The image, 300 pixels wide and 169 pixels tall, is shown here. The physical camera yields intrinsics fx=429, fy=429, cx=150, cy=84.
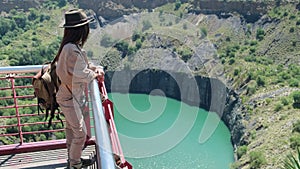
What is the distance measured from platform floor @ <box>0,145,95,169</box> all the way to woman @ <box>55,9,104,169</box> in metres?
0.61

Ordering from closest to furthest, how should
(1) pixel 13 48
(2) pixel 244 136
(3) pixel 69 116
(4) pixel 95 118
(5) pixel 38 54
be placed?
(4) pixel 95 118, (3) pixel 69 116, (2) pixel 244 136, (5) pixel 38 54, (1) pixel 13 48

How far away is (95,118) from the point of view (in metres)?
2.16

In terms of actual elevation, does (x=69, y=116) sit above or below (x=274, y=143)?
above

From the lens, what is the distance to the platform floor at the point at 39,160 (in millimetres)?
3418

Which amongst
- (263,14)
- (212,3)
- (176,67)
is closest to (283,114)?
(176,67)

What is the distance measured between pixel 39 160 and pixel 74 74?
4.12ft

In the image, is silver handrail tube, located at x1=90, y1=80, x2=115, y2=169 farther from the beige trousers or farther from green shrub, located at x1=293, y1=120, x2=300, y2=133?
green shrub, located at x1=293, y1=120, x2=300, y2=133

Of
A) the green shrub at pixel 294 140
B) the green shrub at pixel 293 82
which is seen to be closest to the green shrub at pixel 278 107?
the green shrub at pixel 293 82

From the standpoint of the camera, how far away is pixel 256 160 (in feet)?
83.7

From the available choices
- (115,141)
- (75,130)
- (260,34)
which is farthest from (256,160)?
(260,34)

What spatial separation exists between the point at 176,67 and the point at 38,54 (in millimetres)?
15226

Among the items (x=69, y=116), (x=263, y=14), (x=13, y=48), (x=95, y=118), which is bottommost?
(x=13, y=48)

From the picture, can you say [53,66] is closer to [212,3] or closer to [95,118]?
[95,118]

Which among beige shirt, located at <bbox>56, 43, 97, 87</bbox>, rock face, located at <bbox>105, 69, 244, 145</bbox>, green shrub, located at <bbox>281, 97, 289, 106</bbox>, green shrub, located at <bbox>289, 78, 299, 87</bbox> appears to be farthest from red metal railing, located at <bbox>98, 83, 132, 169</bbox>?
green shrub, located at <bbox>289, 78, 299, 87</bbox>
